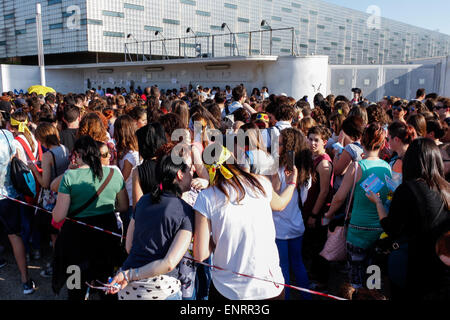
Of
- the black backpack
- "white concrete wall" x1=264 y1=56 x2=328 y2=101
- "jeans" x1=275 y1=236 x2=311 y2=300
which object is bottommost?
"jeans" x1=275 y1=236 x2=311 y2=300

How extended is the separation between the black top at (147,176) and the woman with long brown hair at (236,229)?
30.4 inches

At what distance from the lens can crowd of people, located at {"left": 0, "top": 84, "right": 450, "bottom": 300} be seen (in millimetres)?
2242

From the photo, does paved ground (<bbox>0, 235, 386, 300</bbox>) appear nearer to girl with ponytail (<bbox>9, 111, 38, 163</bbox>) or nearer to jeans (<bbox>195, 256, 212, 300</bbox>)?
jeans (<bbox>195, 256, 212, 300</bbox>)

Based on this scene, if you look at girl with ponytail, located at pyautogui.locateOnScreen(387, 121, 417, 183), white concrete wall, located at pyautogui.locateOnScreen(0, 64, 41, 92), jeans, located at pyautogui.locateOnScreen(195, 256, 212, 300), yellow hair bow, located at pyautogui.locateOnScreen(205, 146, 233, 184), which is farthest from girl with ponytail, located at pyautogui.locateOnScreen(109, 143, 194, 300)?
white concrete wall, located at pyautogui.locateOnScreen(0, 64, 41, 92)

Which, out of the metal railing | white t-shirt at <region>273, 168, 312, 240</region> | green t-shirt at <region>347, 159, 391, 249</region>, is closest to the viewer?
green t-shirt at <region>347, 159, 391, 249</region>

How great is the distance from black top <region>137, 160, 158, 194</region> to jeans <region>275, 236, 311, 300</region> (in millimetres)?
1382

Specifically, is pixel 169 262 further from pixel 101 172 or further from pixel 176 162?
pixel 101 172

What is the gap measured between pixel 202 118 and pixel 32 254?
3086 millimetres

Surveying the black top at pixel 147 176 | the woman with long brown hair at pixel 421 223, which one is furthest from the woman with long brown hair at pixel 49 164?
the woman with long brown hair at pixel 421 223

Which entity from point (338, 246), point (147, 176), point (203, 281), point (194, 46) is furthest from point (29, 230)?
point (194, 46)

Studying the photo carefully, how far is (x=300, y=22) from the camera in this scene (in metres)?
37.2

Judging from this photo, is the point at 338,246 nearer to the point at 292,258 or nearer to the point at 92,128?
the point at 292,258

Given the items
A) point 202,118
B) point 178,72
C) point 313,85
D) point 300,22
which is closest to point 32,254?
point 202,118

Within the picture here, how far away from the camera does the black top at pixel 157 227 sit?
7.46ft
